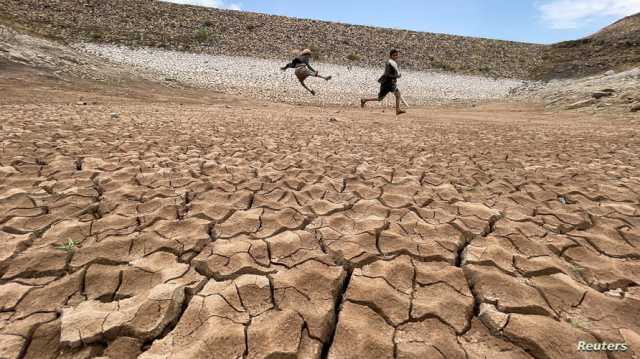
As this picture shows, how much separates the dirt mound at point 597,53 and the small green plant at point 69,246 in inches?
865

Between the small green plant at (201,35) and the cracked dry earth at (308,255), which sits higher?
the small green plant at (201,35)

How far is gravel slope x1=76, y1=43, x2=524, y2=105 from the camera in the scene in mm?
13711

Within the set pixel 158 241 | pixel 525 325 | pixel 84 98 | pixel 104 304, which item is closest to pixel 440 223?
pixel 525 325

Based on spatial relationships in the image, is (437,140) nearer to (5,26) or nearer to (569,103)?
(569,103)

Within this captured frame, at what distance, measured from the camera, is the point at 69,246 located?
1953mm

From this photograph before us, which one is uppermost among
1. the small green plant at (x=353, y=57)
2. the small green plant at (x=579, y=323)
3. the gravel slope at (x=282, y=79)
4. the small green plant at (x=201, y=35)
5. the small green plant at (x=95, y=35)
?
the small green plant at (x=201, y=35)

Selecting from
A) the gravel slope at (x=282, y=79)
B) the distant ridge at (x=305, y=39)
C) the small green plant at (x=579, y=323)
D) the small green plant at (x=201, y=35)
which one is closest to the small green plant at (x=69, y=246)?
the small green plant at (x=579, y=323)

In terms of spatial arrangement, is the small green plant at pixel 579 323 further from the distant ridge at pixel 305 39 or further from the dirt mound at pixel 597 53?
the distant ridge at pixel 305 39

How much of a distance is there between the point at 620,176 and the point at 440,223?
92.5 inches

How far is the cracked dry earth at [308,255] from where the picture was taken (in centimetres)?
141

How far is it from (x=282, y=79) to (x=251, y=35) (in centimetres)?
885

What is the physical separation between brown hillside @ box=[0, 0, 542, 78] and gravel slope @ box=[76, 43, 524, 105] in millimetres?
1745

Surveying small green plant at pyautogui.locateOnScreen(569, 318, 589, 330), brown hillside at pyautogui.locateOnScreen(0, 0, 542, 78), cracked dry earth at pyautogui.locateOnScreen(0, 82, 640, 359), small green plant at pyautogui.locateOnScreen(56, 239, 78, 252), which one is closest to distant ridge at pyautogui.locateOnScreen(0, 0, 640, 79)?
brown hillside at pyautogui.locateOnScreen(0, 0, 542, 78)

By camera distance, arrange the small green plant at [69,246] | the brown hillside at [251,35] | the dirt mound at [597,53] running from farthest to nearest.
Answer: the brown hillside at [251,35]
the dirt mound at [597,53]
the small green plant at [69,246]
